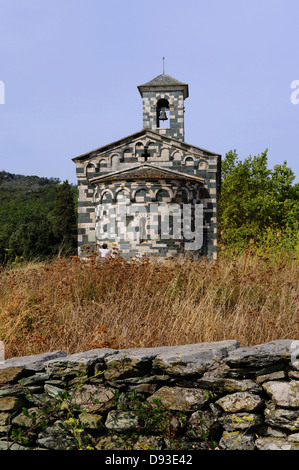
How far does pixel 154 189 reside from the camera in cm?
1769

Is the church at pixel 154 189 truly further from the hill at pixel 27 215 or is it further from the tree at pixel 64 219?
the tree at pixel 64 219

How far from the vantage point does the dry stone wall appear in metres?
3.59

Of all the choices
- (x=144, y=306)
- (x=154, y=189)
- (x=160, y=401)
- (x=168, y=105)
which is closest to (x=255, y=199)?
(x=168, y=105)

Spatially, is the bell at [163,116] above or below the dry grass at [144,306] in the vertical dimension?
above

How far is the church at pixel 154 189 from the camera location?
1747cm

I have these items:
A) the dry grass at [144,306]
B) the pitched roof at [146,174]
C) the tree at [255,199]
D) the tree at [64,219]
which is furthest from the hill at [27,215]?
the tree at [255,199]

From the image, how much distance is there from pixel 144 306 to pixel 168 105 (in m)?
17.8

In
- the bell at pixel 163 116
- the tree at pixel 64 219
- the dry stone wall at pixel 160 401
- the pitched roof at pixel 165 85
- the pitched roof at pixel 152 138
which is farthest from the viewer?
the tree at pixel 64 219

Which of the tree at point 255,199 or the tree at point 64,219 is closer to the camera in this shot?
the tree at point 255,199

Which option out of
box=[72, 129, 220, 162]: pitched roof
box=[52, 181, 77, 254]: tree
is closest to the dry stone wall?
box=[72, 129, 220, 162]: pitched roof

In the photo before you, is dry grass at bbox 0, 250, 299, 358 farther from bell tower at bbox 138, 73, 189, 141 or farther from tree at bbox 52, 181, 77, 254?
tree at bbox 52, 181, 77, 254

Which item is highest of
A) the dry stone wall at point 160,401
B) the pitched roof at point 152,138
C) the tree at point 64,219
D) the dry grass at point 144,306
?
the pitched roof at point 152,138
